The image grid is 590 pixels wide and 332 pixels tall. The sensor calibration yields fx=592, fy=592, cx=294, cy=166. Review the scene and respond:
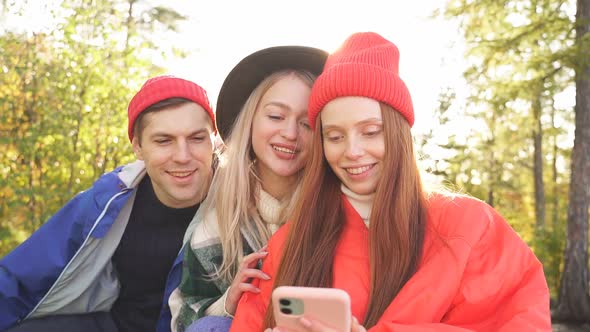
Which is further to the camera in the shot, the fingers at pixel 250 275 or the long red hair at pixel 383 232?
the fingers at pixel 250 275

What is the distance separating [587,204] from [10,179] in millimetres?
8108

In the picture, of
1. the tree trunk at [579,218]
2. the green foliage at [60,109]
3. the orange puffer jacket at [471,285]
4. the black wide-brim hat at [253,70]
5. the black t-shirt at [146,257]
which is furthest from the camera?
the tree trunk at [579,218]

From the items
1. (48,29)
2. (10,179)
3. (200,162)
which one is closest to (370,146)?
(200,162)

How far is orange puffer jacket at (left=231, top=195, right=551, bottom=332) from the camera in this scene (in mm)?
2107

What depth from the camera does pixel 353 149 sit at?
2383mm

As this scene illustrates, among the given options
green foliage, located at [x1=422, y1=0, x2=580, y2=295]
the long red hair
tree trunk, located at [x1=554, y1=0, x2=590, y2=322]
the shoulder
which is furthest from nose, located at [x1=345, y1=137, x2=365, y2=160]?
tree trunk, located at [x1=554, y1=0, x2=590, y2=322]

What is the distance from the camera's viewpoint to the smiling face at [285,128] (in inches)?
121

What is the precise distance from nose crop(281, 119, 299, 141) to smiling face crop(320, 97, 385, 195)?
55 centimetres

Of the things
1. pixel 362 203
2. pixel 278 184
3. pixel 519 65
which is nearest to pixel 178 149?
pixel 278 184

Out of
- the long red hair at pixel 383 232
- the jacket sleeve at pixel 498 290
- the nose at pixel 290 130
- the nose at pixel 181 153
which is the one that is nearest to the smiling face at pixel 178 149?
the nose at pixel 181 153

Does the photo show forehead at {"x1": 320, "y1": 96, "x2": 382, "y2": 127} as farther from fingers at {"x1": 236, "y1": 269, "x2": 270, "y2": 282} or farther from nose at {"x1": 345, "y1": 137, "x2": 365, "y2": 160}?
fingers at {"x1": 236, "y1": 269, "x2": 270, "y2": 282}

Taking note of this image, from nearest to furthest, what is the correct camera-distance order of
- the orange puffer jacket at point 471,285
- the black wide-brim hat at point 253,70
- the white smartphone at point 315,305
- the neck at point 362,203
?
the white smartphone at point 315,305 < the orange puffer jacket at point 471,285 < the neck at point 362,203 < the black wide-brim hat at point 253,70

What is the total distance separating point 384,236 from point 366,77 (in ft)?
2.13

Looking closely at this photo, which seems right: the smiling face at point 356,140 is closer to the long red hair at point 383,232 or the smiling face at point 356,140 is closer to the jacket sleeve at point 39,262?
the long red hair at point 383,232
